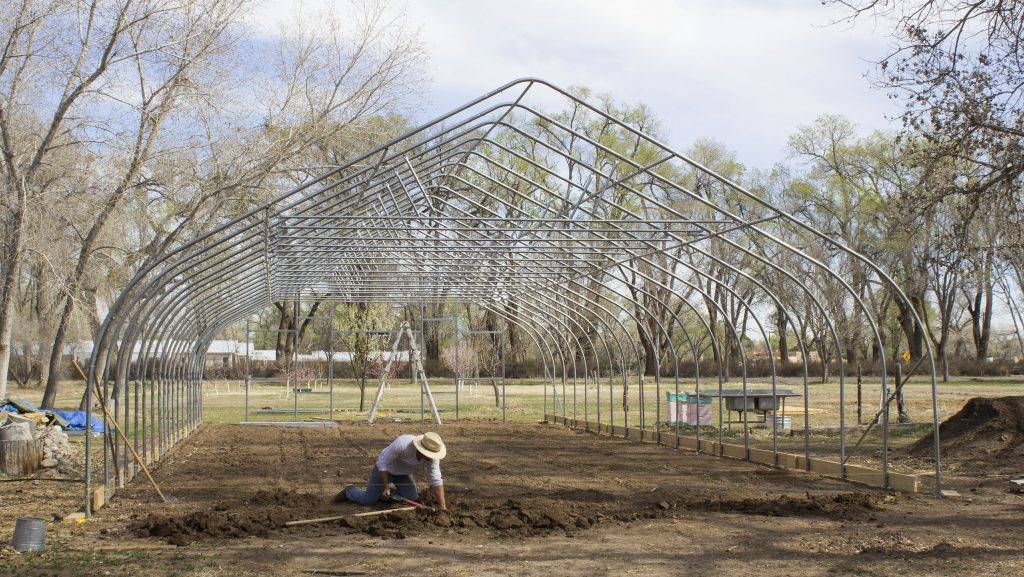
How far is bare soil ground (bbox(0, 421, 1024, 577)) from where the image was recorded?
7215 mm

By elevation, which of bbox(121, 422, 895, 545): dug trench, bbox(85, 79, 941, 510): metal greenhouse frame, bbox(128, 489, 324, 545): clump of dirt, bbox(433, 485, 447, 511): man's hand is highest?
bbox(85, 79, 941, 510): metal greenhouse frame

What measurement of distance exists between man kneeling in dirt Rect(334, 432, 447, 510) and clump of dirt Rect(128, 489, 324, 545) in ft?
1.74

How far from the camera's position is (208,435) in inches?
777

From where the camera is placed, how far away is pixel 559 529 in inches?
342

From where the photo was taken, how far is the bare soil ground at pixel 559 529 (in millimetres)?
7215

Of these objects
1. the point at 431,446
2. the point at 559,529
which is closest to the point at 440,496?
the point at 431,446

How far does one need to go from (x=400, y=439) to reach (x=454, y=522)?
1083mm

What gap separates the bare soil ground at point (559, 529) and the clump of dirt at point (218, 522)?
0.02m

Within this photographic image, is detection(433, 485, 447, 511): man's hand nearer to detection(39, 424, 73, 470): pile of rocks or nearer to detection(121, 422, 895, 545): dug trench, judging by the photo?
detection(121, 422, 895, 545): dug trench

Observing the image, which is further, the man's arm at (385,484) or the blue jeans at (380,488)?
the blue jeans at (380,488)

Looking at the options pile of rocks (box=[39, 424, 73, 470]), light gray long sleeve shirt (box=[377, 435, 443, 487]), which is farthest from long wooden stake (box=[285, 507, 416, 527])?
pile of rocks (box=[39, 424, 73, 470])

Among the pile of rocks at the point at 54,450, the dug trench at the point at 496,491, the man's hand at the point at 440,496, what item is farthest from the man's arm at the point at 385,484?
the pile of rocks at the point at 54,450

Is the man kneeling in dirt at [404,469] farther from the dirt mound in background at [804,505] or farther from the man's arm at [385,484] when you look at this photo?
the dirt mound in background at [804,505]

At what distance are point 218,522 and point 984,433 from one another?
34.8ft
